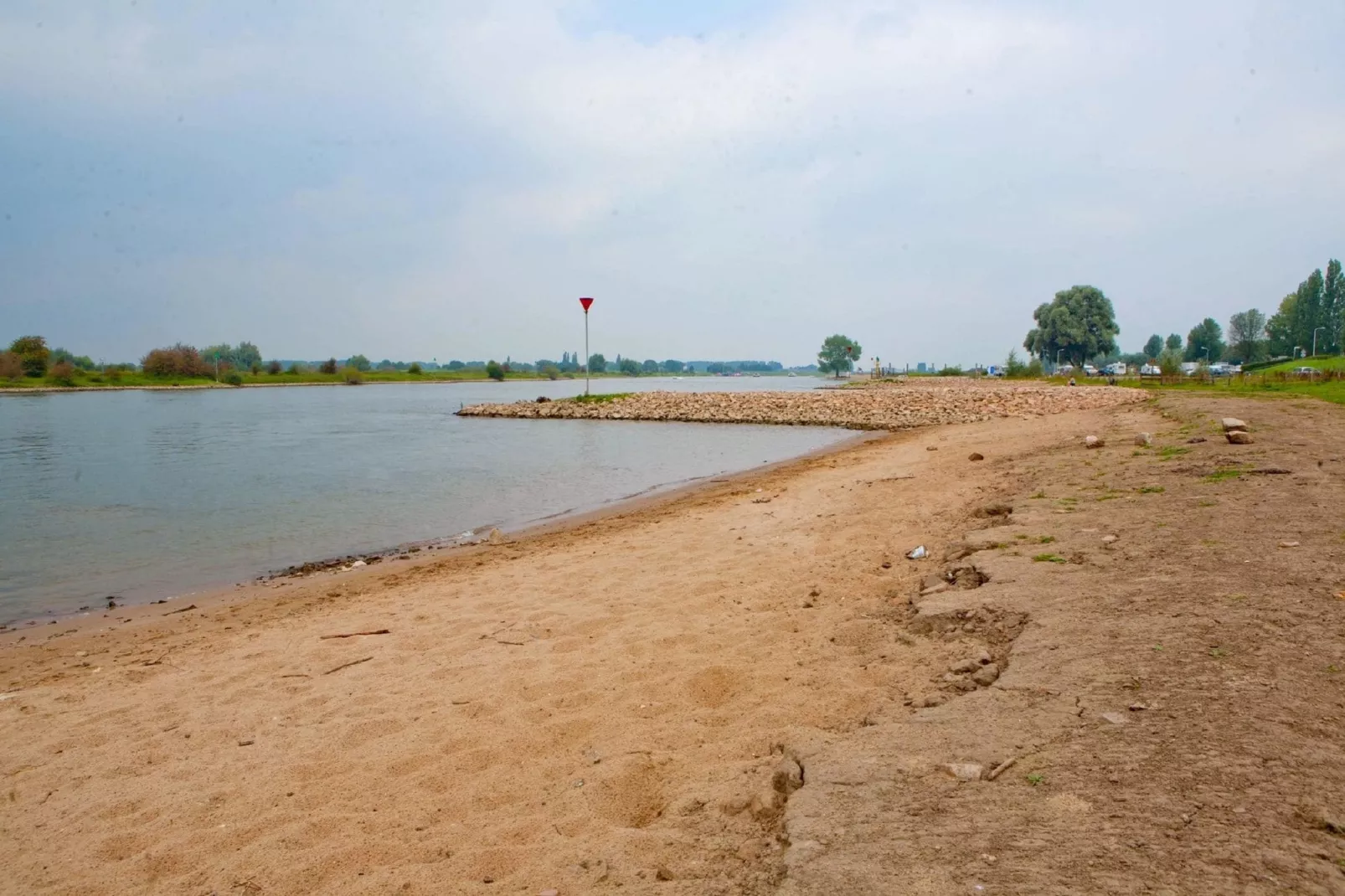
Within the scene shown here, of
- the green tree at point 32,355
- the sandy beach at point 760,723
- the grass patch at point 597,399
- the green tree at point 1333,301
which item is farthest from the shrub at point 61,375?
the green tree at point 1333,301

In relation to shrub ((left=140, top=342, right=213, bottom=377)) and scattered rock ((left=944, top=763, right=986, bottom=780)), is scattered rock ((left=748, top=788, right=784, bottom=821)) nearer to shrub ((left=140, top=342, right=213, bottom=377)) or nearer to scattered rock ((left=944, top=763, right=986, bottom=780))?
scattered rock ((left=944, top=763, right=986, bottom=780))

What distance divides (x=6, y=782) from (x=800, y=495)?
8.75m

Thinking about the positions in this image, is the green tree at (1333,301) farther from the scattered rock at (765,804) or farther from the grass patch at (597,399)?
the scattered rock at (765,804)

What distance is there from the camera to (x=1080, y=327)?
7450 centimetres

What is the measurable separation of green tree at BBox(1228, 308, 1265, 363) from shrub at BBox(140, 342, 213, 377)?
442ft

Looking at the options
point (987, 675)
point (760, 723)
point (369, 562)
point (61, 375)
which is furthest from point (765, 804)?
point (61, 375)

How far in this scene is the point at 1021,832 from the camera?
2.30m

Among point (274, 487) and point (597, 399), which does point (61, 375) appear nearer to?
point (597, 399)

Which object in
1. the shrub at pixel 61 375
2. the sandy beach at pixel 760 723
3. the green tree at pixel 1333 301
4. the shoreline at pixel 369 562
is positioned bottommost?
the shoreline at pixel 369 562

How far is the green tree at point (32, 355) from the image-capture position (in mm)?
88875

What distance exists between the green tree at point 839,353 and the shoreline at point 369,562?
11980 centimetres

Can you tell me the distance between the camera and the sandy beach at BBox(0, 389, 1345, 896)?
2.36m

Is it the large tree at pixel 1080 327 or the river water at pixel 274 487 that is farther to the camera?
the large tree at pixel 1080 327

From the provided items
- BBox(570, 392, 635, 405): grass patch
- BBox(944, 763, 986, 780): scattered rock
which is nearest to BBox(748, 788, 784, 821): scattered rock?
BBox(944, 763, 986, 780): scattered rock
